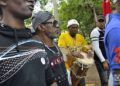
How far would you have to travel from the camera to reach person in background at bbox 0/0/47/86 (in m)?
2.43

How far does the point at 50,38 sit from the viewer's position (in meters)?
5.45

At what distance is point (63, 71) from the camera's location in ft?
16.4

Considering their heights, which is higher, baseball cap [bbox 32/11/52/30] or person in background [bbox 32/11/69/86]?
baseball cap [bbox 32/11/52/30]

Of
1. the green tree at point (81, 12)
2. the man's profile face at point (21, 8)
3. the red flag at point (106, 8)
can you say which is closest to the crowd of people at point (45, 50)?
the man's profile face at point (21, 8)

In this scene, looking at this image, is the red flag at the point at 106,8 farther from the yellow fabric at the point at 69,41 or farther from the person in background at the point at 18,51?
the person in background at the point at 18,51

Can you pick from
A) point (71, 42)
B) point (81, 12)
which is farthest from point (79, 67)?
point (81, 12)

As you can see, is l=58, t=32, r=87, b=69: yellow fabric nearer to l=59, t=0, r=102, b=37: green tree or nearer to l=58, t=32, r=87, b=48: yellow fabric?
l=58, t=32, r=87, b=48: yellow fabric

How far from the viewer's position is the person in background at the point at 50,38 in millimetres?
4930

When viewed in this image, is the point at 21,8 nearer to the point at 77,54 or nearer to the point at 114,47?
the point at 114,47

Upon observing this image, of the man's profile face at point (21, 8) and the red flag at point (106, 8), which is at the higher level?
the man's profile face at point (21, 8)

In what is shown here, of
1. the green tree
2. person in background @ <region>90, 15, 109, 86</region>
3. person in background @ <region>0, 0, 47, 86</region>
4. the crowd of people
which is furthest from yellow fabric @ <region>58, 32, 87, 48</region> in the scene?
the green tree

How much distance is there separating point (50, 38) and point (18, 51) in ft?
9.77

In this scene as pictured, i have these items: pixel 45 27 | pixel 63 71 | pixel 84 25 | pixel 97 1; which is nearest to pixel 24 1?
pixel 63 71

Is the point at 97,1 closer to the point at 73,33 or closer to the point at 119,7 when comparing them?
the point at 73,33
